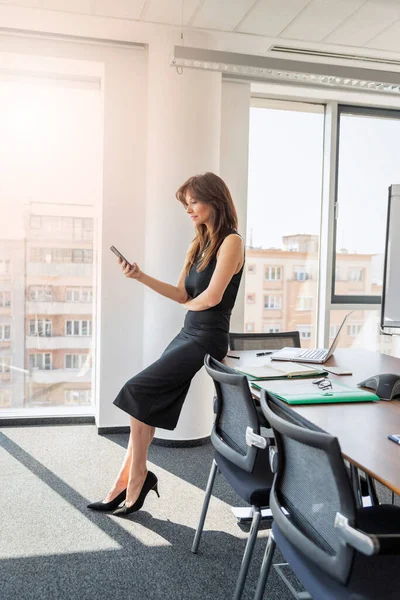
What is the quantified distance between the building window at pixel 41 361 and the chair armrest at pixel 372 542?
11.9ft

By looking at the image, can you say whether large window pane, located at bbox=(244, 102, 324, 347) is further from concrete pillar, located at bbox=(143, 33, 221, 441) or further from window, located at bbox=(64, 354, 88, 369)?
window, located at bbox=(64, 354, 88, 369)

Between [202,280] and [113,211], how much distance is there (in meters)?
1.70

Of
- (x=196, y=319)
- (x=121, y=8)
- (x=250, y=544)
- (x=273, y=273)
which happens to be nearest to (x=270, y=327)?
(x=273, y=273)

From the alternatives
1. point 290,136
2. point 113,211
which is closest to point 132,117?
point 113,211

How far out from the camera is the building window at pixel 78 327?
176 inches

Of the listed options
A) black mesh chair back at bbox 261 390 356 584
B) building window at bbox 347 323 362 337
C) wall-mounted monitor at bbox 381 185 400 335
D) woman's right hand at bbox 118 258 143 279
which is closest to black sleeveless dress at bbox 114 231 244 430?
woman's right hand at bbox 118 258 143 279

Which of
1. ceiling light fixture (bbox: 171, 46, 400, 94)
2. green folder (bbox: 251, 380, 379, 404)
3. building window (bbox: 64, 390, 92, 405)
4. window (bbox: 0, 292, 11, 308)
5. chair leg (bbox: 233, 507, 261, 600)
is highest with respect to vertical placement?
ceiling light fixture (bbox: 171, 46, 400, 94)

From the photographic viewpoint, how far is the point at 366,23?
3633 millimetres

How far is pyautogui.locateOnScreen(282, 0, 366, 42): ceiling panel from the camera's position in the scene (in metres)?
3.38

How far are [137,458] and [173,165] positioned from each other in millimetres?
2082

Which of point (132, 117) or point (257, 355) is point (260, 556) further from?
point (132, 117)

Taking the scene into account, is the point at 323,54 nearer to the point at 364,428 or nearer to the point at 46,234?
the point at 46,234

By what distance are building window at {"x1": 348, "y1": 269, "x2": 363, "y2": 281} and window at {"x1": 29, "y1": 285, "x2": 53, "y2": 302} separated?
2.57 meters

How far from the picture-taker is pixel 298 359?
2.52 m
